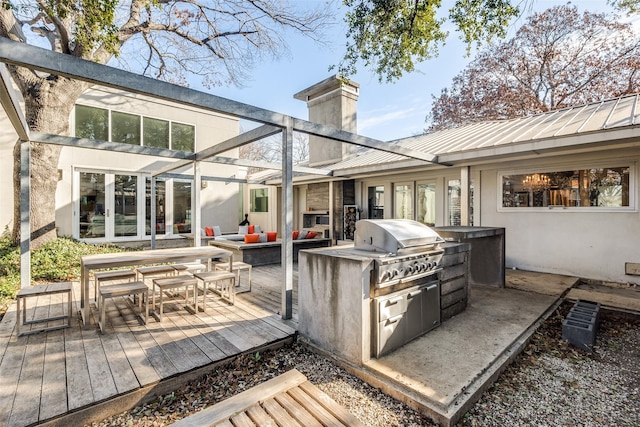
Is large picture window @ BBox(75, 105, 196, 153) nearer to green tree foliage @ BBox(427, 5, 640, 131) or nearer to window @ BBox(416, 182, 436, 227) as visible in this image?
window @ BBox(416, 182, 436, 227)

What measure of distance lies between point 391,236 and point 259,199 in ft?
38.0

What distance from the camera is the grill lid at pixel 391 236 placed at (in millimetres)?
3020

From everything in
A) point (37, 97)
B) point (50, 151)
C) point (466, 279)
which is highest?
point (37, 97)

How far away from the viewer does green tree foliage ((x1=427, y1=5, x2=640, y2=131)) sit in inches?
428

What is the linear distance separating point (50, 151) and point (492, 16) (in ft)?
30.1

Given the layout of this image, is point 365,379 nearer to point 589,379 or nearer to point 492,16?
point 589,379

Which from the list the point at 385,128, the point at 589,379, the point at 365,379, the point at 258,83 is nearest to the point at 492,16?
the point at 589,379

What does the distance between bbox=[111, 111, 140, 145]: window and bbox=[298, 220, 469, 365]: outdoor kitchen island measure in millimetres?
9036

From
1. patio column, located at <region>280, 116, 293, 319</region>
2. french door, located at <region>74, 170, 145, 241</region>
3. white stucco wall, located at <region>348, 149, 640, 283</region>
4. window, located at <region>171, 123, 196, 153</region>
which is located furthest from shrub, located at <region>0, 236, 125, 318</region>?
white stucco wall, located at <region>348, 149, 640, 283</region>

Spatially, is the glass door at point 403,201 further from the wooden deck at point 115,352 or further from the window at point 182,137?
the window at point 182,137

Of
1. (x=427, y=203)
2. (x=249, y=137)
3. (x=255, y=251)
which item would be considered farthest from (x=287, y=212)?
(x=427, y=203)

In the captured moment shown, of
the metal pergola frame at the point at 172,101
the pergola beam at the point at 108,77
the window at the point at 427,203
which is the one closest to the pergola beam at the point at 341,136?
the metal pergola frame at the point at 172,101

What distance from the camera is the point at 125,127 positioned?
368 inches

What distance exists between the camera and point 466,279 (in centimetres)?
409
